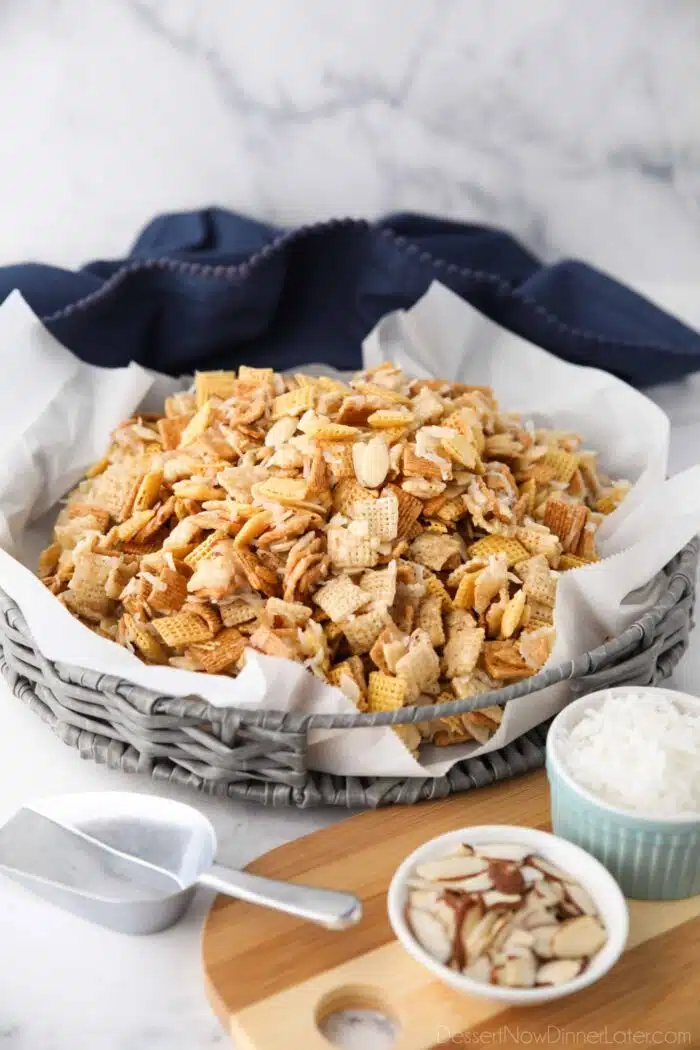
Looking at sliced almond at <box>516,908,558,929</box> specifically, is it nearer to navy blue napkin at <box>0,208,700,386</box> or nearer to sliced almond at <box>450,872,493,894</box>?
sliced almond at <box>450,872,493,894</box>

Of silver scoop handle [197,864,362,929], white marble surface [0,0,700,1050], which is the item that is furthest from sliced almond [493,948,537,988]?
white marble surface [0,0,700,1050]

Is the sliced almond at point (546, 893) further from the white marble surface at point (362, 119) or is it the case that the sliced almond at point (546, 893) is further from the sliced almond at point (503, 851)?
the white marble surface at point (362, 119)

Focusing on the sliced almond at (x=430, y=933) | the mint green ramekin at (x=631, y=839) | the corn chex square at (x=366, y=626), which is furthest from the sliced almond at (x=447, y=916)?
the corn chex square at (x=366, y=626)

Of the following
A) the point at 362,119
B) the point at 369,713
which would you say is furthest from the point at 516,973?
the point at 362,119

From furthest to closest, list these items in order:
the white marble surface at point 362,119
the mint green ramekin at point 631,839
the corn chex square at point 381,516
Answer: the white marble surface at point 362,119, the corn chex square at point 381,516, the mint green ramekin at point 631,839

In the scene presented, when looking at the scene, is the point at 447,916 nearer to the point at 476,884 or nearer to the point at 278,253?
the point at 476,884
